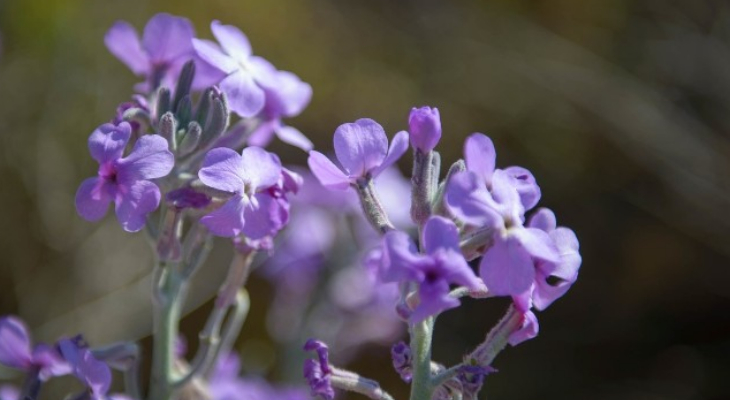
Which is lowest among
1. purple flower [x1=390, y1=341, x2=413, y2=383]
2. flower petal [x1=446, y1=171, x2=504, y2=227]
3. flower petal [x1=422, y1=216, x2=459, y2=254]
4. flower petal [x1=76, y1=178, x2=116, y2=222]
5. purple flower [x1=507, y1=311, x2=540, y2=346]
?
purple flower [x1=390, y1=341, x2=413, y2=383]

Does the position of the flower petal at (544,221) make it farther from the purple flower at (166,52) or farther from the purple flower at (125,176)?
the purple flower at (166,52)

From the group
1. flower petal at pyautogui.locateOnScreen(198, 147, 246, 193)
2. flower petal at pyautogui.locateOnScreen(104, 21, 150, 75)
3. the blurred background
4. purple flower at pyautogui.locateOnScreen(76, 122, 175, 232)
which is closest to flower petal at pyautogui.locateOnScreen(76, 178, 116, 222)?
purple flower at pyautogui.locateOnScreen(76, 122, 175, 232)

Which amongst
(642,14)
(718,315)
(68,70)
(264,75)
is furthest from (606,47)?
(264,75)

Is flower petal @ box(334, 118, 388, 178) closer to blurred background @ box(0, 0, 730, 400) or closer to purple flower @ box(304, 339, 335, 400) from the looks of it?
purple flower @ box(304, 339, 335, 400)

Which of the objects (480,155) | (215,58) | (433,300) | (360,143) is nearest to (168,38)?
(215,58)

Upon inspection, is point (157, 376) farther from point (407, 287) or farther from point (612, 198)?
point (612, 198)

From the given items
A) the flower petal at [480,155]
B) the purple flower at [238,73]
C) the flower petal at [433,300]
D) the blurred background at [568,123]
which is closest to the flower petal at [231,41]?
the purple flower at [238,73]
